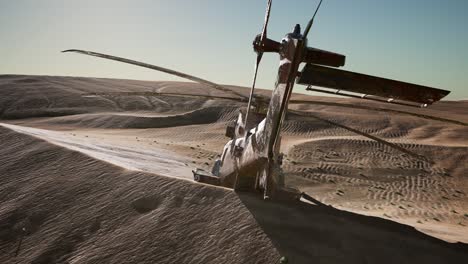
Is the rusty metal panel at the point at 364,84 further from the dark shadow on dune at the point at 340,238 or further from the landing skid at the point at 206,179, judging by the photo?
the landing skid at the point at 206,179

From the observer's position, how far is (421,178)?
19469 millimetres

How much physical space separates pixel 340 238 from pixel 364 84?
9.50 ft

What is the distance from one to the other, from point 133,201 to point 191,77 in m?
2.72

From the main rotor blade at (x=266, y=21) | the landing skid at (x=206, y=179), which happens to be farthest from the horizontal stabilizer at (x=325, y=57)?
the landing skid at (x=206, y=179)

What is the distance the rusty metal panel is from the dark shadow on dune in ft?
8.53

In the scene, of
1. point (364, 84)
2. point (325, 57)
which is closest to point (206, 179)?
point (364, 84)

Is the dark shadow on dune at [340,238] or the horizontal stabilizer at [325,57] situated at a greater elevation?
the horizontal stabilizer at [325,57]

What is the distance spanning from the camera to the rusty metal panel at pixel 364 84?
450 centimetres

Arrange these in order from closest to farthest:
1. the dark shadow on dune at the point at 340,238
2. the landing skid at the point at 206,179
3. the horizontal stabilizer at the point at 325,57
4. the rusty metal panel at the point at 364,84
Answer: the horizontal stabilizer at the point at 325,57 → the rusty metal panel at the point at 364,84 → the dark shadow on dune at the point at 340,238 → the landing skid at the point at 206,179

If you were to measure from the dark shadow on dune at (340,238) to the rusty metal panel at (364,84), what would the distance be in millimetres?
2599

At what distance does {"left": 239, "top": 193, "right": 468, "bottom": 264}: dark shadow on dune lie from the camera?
5.83 metres

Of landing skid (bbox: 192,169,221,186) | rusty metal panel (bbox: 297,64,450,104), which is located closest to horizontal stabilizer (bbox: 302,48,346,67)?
rusty metal panel (bbox: 297,64,450,104)

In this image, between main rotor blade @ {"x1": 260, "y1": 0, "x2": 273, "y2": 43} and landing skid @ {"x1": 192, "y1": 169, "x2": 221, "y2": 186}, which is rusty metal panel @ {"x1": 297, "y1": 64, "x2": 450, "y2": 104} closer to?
main rotor blade @ {"x1": 260, "y1": 0, "x2": 273, "y2": 43}

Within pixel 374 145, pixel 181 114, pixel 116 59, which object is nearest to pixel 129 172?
pixel 116 59
